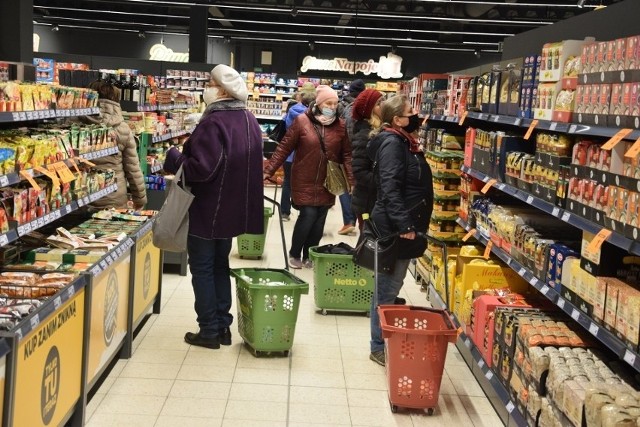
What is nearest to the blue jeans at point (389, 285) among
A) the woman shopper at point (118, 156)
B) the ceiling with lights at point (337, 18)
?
the woman shopper at point (118, 156)

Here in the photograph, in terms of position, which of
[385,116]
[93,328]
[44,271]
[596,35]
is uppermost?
[596,35]

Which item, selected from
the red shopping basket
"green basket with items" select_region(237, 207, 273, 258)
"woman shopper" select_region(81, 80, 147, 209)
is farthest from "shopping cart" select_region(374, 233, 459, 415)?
"green basket with items" select_region(237, 207, 273, 258)

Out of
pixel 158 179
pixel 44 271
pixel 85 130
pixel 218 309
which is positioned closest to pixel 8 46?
pixel 158 179

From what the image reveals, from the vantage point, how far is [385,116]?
4.86 m

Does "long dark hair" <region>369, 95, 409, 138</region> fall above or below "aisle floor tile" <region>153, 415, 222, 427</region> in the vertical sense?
above

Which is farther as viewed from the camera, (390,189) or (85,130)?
(85,130)

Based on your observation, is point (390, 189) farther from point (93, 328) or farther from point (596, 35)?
point (93, 328)

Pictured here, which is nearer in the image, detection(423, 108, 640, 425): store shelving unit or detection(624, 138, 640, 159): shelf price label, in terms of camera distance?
detection(624, 138, 640, 159): shelf price label

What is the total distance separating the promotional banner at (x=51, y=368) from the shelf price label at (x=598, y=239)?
2.25m

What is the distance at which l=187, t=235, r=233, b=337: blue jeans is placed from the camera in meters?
5.19

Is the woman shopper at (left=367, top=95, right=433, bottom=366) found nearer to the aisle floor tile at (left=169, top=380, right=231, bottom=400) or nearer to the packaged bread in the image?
the aisle floor tile at (left=169, top=380, right=231, bottom=400)

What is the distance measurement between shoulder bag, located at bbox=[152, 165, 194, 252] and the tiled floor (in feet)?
2.55

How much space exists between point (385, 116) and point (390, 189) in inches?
20.1

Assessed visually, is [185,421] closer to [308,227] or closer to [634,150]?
[634,150]
